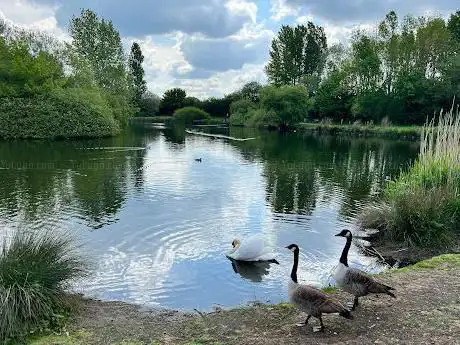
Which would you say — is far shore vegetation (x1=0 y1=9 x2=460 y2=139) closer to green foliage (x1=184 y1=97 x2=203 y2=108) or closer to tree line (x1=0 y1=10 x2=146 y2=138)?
tree line (x1=0 y1=10 x2=146 y2=138)

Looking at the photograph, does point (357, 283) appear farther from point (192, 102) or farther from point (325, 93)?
point (192, 102)

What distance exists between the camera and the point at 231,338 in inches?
233

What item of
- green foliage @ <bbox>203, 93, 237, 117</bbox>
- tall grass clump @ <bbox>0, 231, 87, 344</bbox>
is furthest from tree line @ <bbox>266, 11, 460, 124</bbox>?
tall grass clump @ <bbox>0, 231, 87, 344</bbox>

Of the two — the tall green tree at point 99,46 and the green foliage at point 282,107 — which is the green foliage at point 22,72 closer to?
the tall green tree at point 99,46

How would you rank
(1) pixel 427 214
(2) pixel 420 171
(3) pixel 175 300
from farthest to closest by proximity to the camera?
(2) pixel 420 171, (1) pixel 427 214, (3) pixel 175 300

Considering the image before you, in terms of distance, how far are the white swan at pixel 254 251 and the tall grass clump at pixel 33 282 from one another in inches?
149

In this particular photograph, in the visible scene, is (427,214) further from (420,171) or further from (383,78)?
(383,78)

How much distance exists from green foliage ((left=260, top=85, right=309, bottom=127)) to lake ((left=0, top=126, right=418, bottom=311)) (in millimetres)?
33767

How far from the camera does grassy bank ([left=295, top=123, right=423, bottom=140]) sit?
164 feet

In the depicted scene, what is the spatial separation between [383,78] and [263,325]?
6390cm

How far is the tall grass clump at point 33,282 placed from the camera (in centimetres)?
621

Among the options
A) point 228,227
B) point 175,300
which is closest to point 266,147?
point 228,227

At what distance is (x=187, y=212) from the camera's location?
15.2m

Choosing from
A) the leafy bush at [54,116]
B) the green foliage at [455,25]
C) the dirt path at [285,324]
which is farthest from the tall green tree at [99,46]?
the dirt path at [285,324]
